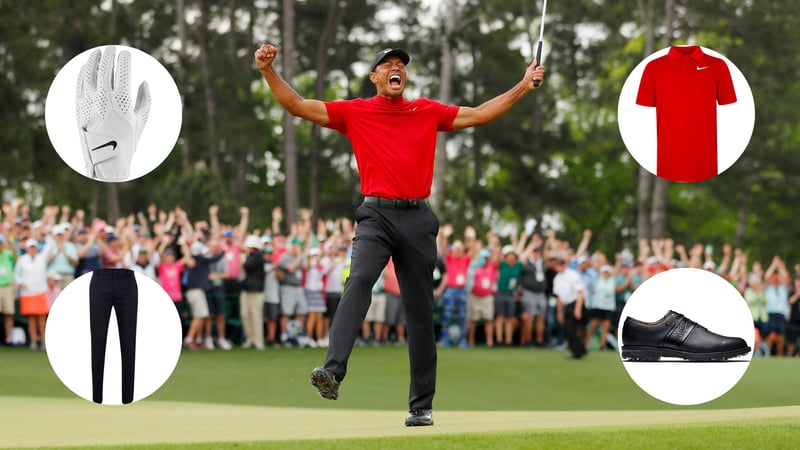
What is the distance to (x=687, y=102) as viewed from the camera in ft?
31.9

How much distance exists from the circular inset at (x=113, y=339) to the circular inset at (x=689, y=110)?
3.70 m

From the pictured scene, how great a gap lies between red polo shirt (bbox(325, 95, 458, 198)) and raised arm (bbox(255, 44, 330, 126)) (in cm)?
8

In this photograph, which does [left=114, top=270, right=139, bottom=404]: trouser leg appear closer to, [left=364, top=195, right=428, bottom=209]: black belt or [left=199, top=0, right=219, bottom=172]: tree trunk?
[left=364, top=195, right=428, bottom=209]: black belt

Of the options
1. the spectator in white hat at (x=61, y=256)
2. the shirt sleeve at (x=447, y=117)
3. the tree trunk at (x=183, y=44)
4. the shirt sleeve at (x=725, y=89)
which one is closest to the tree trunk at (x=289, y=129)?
the tree trunk at (x=183, y=44)

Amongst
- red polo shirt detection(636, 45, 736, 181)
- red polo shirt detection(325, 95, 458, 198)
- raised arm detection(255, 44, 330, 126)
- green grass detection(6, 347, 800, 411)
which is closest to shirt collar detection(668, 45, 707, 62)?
red polo shirt detection(636, 45, 736, 181)

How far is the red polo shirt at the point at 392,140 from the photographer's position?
28.6 feet

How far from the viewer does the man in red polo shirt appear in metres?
8.70

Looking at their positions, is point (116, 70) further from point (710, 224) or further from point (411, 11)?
point (710, 224)

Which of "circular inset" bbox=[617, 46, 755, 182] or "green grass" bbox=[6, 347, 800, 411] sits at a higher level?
"circular inset" bbox=[617, 46, 755, 182]

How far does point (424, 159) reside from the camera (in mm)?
8805

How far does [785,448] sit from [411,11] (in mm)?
40805

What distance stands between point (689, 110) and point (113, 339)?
15.0ft

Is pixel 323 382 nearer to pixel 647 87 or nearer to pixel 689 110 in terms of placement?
pixel 647 87

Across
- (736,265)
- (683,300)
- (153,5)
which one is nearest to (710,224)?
(153,5)
